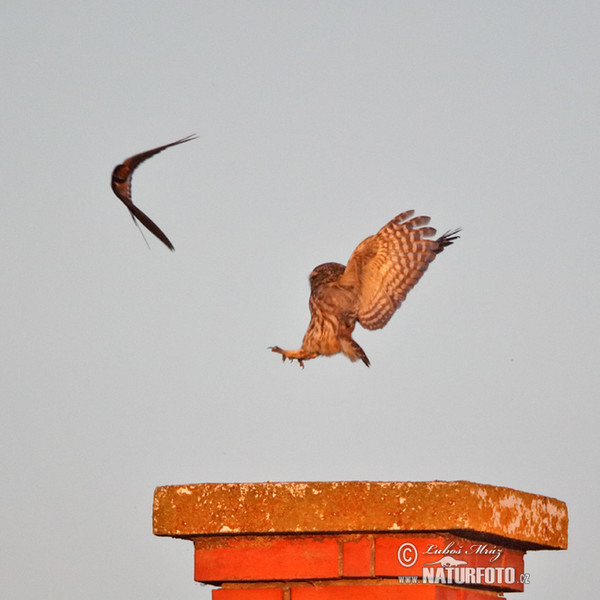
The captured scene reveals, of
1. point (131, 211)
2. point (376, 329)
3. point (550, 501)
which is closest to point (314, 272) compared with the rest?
point (376, 329)

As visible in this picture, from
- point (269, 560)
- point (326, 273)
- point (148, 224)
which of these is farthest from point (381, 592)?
point (326, 273)

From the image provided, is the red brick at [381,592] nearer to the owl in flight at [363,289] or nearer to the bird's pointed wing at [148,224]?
the bird's pointed wing at [148,224]

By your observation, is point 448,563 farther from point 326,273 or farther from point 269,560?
point 326,273

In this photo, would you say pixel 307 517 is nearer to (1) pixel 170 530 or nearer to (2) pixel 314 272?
(1) pixel 170 530

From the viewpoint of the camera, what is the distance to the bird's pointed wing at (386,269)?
23.6 feet

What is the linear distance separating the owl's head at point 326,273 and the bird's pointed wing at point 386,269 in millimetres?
52

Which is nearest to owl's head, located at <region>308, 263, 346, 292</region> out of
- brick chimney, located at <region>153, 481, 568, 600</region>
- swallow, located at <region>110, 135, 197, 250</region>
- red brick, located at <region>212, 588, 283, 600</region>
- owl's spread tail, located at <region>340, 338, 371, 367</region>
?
owl's spread tail, located at <region>340, 338, 371, 367</region>

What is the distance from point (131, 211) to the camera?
5.29 metres

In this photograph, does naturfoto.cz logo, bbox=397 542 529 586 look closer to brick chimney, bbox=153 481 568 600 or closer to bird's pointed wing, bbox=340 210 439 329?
brick chimney, bbox=153 481 568 600

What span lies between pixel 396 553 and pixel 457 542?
0.19 m

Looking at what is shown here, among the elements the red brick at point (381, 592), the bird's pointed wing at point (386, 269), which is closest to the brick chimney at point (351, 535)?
the red brick at point (381, 592)

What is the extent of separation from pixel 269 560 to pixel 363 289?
158 inches

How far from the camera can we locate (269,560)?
3396mm

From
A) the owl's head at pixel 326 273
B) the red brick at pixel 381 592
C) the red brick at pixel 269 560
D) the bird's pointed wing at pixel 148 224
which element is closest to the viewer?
the red brick at pixel 381 592
